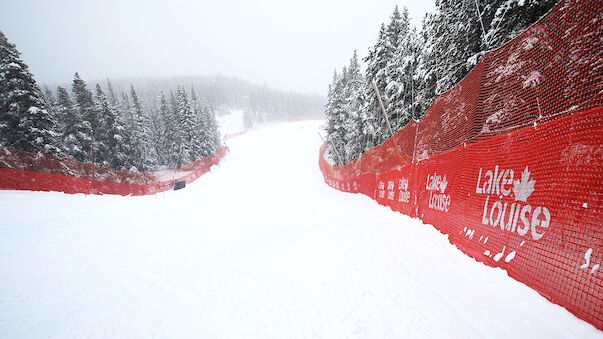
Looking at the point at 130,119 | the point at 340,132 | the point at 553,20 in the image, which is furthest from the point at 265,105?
the point at 553,20

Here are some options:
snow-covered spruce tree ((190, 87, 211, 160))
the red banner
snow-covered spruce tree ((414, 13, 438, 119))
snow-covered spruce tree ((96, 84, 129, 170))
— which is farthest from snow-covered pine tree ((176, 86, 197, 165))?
the red banner

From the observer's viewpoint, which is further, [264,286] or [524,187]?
[264,286]

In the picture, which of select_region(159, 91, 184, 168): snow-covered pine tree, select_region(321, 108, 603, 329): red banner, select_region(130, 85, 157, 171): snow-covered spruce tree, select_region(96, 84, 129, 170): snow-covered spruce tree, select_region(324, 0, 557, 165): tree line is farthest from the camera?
select_region(159, 91, 184, 168): snow-covered pine tree

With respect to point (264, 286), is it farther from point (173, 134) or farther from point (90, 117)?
point (173, 134)

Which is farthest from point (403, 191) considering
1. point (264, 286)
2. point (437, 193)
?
point (264, 286)

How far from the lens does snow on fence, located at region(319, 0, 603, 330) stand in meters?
2.22

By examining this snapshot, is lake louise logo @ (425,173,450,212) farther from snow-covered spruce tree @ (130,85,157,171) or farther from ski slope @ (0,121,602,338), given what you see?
snow-covered spruce tree @ (130,85,157,171)

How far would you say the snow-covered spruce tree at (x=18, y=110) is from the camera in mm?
17453

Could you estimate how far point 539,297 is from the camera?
7.91 feet

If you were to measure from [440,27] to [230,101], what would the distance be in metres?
138

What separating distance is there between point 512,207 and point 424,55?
14.0 m

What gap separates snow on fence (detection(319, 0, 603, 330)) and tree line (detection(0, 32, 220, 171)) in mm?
26815

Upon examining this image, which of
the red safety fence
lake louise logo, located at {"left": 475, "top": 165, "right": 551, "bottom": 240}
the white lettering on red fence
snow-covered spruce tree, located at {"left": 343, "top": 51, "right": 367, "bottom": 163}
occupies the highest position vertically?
snow-covered spruce tree, located at {"left": 343, "top": 51, "right": 367, "bottom": 163}

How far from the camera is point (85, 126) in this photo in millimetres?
25641
